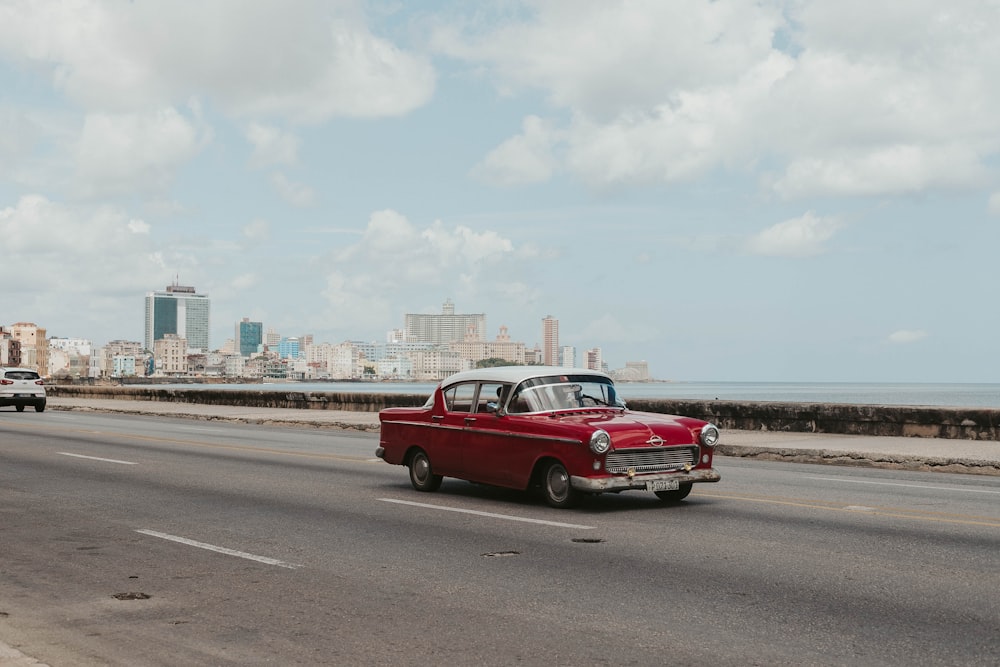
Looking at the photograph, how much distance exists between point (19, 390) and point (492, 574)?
36385 millimetres

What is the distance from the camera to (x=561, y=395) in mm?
12289

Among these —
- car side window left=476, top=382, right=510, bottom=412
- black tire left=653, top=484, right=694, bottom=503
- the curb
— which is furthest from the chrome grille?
the curb

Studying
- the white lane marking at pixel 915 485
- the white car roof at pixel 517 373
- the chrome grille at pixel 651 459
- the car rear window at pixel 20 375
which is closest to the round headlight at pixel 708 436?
the chrome grille at pixel 651 459

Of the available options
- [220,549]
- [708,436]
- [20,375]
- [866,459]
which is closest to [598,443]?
[708,436]

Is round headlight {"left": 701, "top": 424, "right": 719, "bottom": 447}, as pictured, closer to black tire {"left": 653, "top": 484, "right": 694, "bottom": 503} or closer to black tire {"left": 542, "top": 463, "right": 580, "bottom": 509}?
black tire {"left": 653, "top": 484, "right": 694, "bottom": 503}

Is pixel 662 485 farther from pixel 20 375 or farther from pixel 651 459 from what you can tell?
pixel 20 375

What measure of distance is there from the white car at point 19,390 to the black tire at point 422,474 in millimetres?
30279

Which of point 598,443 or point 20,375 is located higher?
point 20,375

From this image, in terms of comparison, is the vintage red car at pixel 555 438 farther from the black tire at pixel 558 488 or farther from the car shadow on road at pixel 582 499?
the car shadow on road at pixel 582 499

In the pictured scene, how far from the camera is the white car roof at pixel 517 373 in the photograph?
489 inches

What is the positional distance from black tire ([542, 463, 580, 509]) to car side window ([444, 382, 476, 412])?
1453 mm

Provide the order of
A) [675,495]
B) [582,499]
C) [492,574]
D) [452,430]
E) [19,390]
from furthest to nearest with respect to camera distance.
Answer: [19,390], [452,430], [675,495], [582,499], [492,574]

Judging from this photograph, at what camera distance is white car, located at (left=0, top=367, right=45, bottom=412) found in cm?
3994

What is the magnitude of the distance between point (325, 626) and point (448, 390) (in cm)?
671
